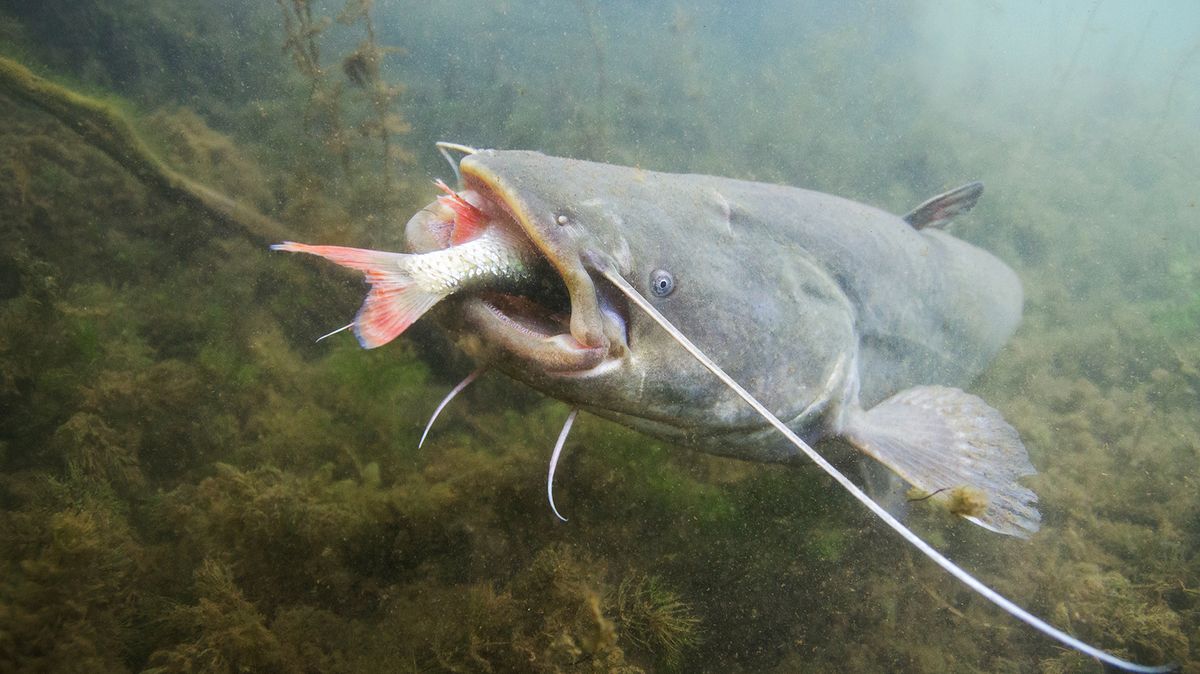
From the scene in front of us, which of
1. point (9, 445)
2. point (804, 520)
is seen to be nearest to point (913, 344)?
point (804, 520)

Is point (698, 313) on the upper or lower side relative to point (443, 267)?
lower

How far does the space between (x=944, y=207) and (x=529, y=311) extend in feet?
10.5

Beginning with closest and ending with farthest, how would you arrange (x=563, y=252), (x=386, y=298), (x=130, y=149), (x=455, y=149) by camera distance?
1. (x=386, y=298)
2. (x=563, y=252)
3. (x=455, y=149)
4. (x=130, y=149)

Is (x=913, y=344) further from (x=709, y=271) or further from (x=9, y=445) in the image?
(x=9, y=445)

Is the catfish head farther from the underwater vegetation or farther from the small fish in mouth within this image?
the underwater vegetation

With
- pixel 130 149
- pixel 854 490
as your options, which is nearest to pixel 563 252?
pixel 854 490

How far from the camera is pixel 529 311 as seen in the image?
6.40 feet

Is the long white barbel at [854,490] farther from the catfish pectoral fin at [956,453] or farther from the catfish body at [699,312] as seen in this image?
the catfish pectoral fin at [956,453]

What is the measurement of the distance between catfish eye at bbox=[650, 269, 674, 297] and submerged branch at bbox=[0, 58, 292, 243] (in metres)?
4.13

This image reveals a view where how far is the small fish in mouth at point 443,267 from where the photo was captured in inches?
53.4

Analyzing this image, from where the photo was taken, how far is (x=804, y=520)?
366 centimetres

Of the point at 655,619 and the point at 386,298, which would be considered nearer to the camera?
the point at 386,298

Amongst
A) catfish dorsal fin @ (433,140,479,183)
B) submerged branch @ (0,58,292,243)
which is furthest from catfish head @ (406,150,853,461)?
submerged branch @ (0,58,292,243)

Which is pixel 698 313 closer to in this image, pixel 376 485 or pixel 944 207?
pixel 376 485
